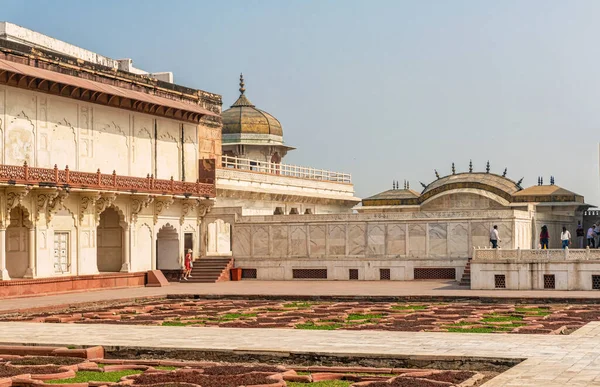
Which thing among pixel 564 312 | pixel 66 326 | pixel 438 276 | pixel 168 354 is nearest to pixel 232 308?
pixel 66 326

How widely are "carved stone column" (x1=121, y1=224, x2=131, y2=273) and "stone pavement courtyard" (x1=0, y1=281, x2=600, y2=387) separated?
2.29 metres

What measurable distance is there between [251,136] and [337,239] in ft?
66.4

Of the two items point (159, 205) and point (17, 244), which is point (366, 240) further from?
point (17, 244)

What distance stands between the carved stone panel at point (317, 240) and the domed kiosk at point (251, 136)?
19.0 m

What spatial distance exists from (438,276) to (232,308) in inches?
511

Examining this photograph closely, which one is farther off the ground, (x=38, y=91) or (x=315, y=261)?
(x=38, y=91)

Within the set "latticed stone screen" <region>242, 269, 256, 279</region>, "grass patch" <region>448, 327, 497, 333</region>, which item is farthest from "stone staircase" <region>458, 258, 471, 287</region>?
"grass patch" <region>448, 327, 497, 333</region>

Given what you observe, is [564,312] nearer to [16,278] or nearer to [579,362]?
[579,362]

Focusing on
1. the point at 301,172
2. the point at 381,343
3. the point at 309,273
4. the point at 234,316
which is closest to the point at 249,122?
the point at 301,172

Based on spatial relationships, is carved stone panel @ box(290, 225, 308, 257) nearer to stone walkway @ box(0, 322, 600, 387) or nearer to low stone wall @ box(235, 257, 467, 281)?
low stone wall @ box(235, 257, 467, 281)

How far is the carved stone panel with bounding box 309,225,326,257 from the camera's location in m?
39.9

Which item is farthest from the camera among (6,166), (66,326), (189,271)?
(189,271)

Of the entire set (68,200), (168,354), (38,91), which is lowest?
(168,354)

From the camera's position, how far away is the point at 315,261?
3991 cm
